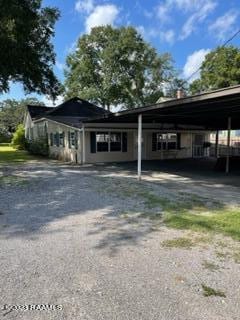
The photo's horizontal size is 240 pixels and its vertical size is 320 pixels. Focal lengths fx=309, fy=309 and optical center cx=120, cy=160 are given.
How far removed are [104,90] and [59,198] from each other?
3198cm

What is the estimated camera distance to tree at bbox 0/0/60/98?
13.2 meters

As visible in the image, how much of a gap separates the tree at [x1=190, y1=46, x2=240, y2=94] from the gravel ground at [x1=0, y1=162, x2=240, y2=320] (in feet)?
110

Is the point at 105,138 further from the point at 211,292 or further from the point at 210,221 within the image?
the point at 211,292

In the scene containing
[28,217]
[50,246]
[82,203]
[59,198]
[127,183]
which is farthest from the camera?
[127,183]

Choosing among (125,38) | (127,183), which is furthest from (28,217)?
(125,38)

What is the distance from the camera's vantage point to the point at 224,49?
37344 millimetres

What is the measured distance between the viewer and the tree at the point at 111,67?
38.8 meters

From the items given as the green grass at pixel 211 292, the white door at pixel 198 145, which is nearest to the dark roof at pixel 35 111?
the white door at pixel 198 145

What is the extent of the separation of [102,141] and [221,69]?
80.1 feet

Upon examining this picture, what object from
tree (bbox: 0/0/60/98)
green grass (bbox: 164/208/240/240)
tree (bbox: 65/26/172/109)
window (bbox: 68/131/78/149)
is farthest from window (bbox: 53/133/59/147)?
tree (bbox: 65/26/172/109)

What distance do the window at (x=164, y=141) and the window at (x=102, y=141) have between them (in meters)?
3.60

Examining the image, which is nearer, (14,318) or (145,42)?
(14,318)

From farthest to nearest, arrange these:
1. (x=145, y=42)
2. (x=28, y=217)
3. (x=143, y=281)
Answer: (x=145, y=42)
(x=28, y=217)
(x=143, y=281)

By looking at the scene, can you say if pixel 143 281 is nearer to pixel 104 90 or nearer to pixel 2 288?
pixel 2 288
